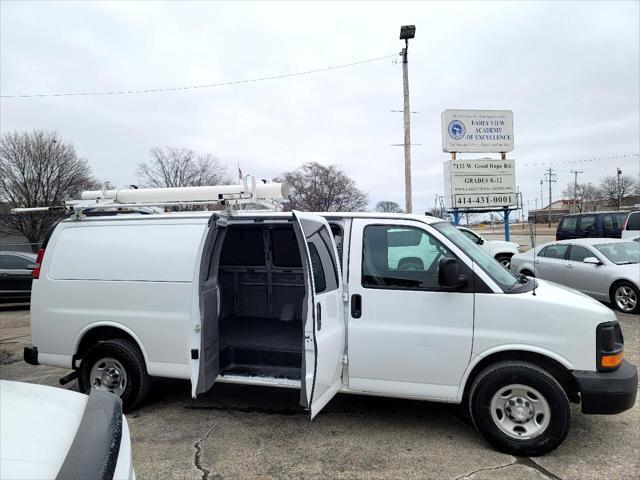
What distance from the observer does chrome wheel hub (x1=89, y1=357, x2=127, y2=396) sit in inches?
181

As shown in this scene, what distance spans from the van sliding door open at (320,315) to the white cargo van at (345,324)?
17 millimetres

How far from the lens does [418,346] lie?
12.5ft

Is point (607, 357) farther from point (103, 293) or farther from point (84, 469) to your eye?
point (103, 293)

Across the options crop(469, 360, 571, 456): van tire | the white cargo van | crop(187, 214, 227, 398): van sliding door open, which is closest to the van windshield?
the white cargo van

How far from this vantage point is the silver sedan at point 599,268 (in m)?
8.60

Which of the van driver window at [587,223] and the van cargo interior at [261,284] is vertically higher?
the van driver window at [587,223]

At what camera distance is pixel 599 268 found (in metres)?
9.05

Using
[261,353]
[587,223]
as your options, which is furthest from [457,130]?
[261,353]

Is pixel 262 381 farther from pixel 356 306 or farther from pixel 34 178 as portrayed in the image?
pixel 34 178

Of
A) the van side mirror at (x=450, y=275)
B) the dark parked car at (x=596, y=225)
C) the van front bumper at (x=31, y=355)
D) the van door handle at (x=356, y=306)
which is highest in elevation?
the dark parked car at (x=596, y=225)

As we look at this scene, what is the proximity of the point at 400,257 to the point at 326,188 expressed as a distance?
32.9m

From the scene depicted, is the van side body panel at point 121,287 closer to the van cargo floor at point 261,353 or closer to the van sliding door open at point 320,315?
the van cargo floor at point 261,353

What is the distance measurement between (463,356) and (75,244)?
4.09m

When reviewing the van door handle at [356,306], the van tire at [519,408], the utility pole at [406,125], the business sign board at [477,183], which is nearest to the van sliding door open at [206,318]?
the van door handle at [356,306]
